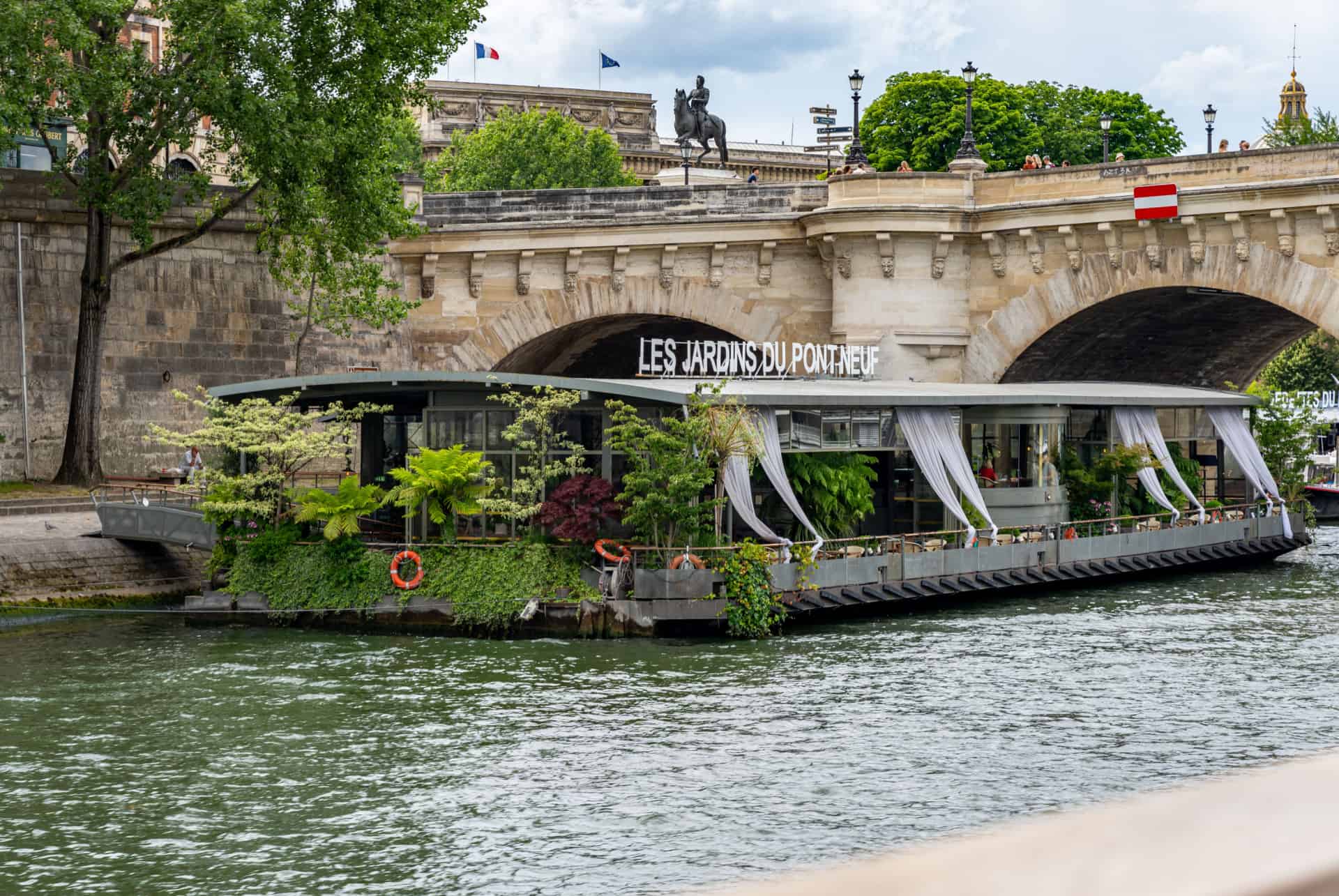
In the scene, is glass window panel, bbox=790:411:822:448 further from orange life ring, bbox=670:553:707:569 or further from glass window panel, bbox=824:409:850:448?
orange life ring, bbox=670:553:707:569

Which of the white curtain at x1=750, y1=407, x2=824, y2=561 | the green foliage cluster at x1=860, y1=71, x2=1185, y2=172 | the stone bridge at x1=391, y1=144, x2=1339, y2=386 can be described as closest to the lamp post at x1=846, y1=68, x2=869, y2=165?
the stone bridge at x1=391, y1=144, x2=1339, y2=386

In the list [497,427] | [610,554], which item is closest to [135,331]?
[497,427]

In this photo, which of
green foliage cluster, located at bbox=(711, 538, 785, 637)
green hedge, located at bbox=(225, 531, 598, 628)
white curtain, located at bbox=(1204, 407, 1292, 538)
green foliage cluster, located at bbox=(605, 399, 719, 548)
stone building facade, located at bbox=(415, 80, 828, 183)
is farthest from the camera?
stone building facade, located at bbox=(415, 80, 828, 183)

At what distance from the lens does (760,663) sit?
22.8 meters

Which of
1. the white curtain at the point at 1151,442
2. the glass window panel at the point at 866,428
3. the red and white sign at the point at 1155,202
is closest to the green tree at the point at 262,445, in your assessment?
the glass window panel at the point at 866,428

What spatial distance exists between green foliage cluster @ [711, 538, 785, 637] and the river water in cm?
54

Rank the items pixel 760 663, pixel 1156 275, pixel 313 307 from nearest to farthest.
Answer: pixel 760 663, pixel 1156 275, pixel 313 307

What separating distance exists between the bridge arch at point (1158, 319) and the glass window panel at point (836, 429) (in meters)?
11.7

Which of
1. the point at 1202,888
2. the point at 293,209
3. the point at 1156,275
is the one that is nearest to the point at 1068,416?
the point at 1156,275

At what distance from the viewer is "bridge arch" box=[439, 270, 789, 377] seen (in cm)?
4256

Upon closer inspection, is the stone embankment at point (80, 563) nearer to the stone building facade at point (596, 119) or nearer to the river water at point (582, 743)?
the river water at point (582, 743)

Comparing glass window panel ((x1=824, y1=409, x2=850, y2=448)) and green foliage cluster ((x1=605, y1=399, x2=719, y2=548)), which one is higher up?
glass window panel ((x1=824, y1=409, x2=850, y2=448))

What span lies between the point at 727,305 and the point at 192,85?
14.8m

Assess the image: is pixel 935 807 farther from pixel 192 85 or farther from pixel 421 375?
pixel 192 85
